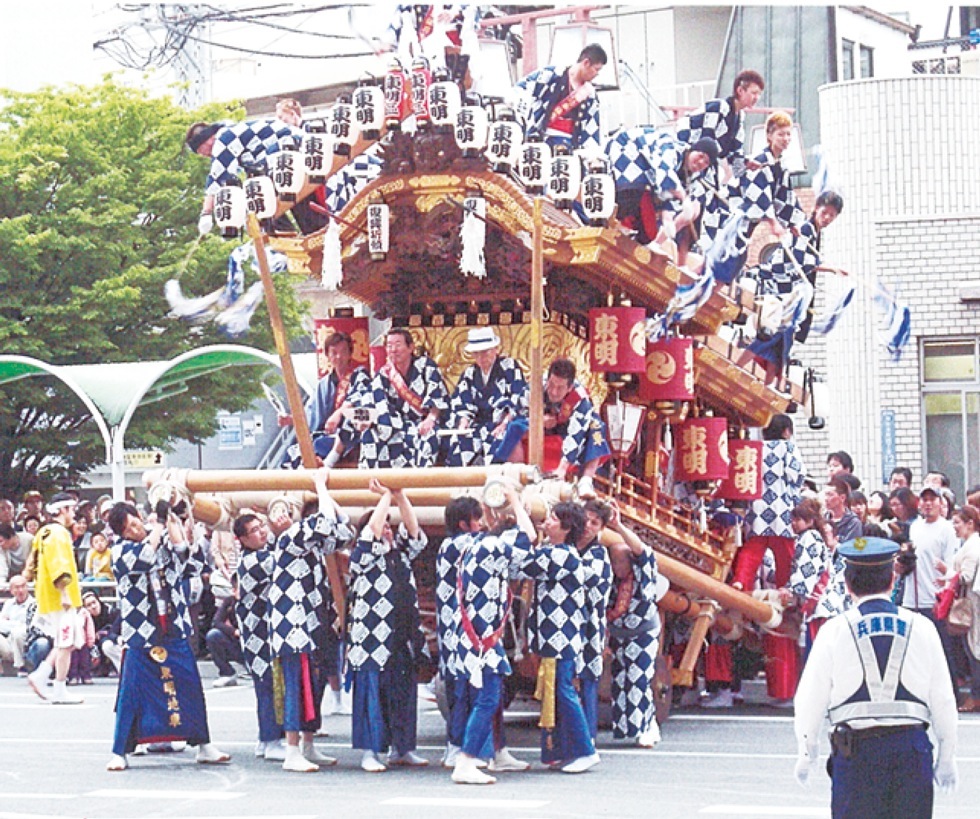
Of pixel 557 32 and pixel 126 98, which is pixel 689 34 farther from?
pixel 557 32

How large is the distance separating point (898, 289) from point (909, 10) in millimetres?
10060

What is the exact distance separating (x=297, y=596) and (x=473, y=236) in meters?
2.29

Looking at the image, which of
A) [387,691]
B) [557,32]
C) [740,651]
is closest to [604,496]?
[387,691]

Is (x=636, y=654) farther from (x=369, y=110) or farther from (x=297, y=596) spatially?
(x=369, y=110)

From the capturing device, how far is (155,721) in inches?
437

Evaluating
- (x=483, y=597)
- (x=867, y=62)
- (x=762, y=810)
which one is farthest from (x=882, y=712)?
(x=867, y=62)

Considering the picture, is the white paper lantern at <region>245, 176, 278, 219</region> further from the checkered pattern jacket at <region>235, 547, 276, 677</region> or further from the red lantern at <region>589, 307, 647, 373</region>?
the red lantern at <region>589, 307, 647, 373</region>

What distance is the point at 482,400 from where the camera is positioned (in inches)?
476

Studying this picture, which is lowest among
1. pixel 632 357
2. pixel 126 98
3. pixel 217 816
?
pixel 217 816

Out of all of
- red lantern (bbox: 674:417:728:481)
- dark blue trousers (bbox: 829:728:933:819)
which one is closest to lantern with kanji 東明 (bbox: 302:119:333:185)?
red lantern (bbox: 674:417:728:481)

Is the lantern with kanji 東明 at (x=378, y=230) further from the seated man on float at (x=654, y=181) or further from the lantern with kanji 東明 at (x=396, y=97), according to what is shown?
the seated man on float at (x=654, y=181)

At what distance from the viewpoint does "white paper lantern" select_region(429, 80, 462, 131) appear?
1138cm

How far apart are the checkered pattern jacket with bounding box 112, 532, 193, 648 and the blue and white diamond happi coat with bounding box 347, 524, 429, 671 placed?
3.39 ft

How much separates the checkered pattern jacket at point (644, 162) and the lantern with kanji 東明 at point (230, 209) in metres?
2.33
